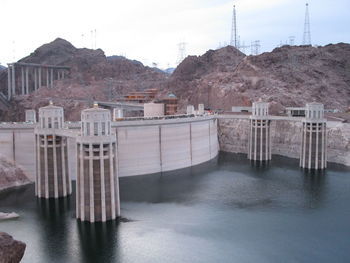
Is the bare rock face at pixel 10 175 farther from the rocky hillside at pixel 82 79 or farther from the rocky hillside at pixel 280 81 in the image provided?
the rocky hillside at pixel 82 79

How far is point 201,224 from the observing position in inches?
1826

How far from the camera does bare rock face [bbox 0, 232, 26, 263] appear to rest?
92.4ft

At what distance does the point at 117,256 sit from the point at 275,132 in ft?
203

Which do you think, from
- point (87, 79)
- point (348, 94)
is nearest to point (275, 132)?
point (348, 94)

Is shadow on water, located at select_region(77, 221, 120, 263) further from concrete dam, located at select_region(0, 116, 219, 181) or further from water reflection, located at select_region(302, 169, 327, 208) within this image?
water reflection, located at select_region(302, 169, 327, 208)

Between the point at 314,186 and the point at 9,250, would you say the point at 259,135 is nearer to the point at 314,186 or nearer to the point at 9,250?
the point at 314,186

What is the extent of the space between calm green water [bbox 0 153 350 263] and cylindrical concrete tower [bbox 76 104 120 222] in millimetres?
1680

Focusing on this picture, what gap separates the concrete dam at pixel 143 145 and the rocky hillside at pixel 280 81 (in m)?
26.3

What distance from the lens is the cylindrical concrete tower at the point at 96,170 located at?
147ft

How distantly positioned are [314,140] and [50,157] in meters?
45.9

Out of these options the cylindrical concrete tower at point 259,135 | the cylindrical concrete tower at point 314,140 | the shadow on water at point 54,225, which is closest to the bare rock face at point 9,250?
the shadow on water at point 54,225

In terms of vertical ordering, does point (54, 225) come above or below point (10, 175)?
below

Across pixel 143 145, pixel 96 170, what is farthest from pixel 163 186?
pixel 96 170

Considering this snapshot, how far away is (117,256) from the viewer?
126 feet
